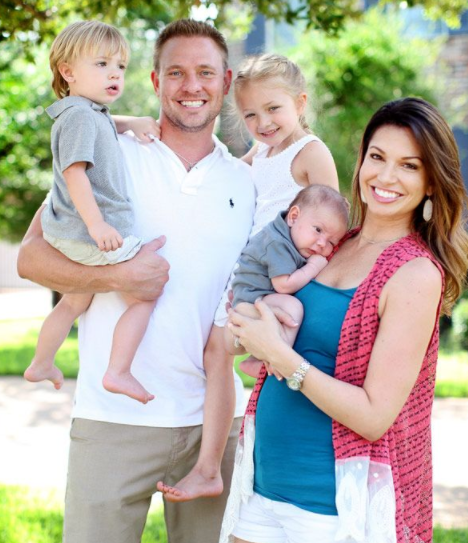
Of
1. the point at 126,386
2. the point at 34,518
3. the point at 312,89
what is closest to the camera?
the point at 126,386

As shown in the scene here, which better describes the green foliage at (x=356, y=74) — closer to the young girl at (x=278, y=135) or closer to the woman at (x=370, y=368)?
the young girl at (x=278, y=135)

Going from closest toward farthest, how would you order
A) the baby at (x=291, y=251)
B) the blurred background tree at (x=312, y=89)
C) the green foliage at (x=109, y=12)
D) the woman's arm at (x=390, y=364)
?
the woman's arm at (x=390, y=364), the baby at (x=291, y=251), the green foliage at (x=109, y=12), the blurred background tree at (x=312, y=89)

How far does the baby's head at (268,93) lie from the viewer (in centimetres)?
346

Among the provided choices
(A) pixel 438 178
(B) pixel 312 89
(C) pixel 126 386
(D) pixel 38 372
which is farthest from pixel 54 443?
(B) pixel 312 89

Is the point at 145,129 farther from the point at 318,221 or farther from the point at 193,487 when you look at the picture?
the point at 193,487

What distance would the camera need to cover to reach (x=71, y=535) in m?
3.08

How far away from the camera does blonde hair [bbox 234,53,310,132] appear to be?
3.45m

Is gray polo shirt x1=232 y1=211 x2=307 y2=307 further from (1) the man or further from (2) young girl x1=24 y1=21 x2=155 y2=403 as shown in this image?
(2) young girl x1=24 y1=21 x2=155 y2=403

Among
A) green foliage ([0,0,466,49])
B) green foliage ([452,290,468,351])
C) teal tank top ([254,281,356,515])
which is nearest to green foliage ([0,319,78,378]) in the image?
green foliage ([0,0,466,49])

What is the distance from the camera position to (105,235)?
2961mm

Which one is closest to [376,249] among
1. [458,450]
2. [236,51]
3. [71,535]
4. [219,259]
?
[219,259]

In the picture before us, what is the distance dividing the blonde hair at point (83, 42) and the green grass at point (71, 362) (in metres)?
6.67

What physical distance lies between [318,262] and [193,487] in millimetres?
987

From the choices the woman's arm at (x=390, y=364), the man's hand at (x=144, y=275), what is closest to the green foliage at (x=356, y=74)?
the man's hand at (x=144, y=275)
